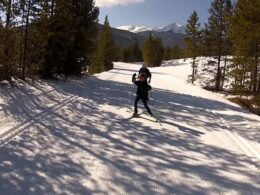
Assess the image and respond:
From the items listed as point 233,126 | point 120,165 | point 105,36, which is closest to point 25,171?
point 120,165

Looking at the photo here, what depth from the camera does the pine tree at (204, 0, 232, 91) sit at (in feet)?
111

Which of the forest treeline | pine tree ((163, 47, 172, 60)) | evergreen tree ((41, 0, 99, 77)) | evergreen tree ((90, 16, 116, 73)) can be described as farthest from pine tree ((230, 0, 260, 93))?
pine tree ((163, 47, 172, 60))

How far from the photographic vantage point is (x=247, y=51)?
24.4m

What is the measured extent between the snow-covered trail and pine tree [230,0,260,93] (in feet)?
26.7

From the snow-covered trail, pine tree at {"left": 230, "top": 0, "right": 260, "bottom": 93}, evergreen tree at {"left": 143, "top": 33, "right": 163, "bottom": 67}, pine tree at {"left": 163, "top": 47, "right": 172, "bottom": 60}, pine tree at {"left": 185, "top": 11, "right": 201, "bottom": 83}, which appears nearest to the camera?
the snow-covered trail

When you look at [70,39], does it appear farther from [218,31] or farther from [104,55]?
[104,55]

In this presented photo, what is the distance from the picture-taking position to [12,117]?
11156 mm

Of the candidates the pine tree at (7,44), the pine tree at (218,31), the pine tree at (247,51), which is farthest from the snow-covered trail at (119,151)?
the pine tree at (218,31)

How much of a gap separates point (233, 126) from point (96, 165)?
665 centimetres

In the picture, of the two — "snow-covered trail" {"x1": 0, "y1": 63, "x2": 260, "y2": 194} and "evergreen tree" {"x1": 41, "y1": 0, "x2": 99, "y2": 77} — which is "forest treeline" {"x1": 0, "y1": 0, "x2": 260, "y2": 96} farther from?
"snow-covered trail" {"x1": 0, "y1": 63, "x2": 260, "y2": 194}

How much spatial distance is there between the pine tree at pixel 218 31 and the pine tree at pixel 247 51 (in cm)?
758

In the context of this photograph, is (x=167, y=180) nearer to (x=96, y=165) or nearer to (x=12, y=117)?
(x=96, y=165)

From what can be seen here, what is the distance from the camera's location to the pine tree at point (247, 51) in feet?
70.5

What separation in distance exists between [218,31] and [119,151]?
2773cm
